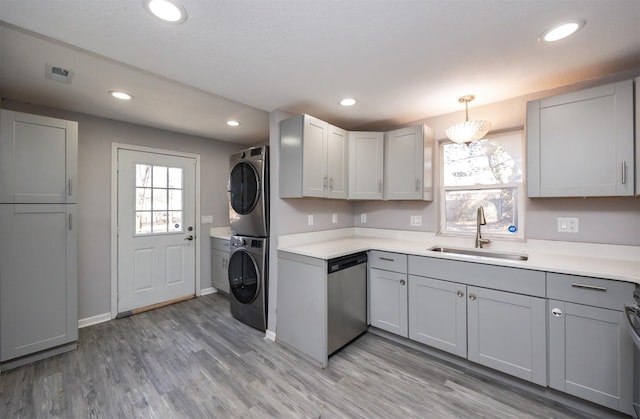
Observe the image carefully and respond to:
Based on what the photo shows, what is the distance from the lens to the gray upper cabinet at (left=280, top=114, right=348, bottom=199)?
7.80 feet

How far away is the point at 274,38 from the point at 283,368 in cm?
238

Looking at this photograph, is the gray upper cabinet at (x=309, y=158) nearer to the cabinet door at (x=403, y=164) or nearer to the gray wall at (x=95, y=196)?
the cabinet door at (x=403, y=164)

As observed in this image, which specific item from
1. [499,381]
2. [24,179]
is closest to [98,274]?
[24,179]

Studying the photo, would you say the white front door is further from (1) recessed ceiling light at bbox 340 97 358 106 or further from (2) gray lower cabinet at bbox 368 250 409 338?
(2) gray lower cabinet at bbox 368 250 409 338

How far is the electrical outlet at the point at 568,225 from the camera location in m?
2.09

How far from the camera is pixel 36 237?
215cm

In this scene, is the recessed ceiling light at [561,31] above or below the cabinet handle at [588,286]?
above

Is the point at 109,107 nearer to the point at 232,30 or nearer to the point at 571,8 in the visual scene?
the point at 232,30

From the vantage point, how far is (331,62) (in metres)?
1.76

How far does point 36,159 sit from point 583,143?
4.26m

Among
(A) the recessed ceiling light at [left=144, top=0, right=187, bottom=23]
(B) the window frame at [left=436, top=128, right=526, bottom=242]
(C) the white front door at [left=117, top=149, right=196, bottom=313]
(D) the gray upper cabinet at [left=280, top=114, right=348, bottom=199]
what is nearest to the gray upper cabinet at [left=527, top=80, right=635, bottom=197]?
(B) the window frame at [left=436, top=128, right=526, bottom=242]

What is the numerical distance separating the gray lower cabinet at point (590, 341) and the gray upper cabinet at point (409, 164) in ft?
4.28

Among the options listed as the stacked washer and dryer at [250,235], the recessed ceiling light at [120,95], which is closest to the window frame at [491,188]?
the stacked washer and dryer at [250,235]

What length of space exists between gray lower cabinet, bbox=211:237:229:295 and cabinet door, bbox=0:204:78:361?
155 cm
